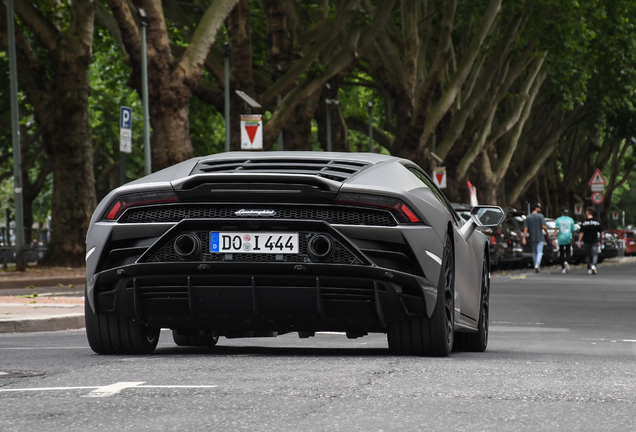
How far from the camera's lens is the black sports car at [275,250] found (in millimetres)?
6332

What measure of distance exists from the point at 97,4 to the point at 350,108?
25.2m

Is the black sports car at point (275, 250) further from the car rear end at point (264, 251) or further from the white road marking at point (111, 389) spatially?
the white road marking at point (111, 389)

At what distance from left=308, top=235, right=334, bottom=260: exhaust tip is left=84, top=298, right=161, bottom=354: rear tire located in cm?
139

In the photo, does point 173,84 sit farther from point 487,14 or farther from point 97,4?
point 487,14

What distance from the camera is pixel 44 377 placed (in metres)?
6.08

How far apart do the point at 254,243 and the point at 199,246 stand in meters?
0.31

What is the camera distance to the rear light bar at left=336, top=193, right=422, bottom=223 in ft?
20.8

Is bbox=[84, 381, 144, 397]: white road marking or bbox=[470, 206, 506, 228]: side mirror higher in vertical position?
bbox=[470, 206, 506, 228]: side mirror

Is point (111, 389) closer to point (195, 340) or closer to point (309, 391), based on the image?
point (309, 391)

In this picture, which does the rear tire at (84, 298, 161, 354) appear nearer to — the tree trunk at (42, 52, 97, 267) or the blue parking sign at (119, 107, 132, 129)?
the blue parking sign at (119, 107, 132, 129)

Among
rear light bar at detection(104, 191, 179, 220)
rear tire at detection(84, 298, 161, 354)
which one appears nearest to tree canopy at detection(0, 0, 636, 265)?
rear tire at detection(84, 298, 161, 354)

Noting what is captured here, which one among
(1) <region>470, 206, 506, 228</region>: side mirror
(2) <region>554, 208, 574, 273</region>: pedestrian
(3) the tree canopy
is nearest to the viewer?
(1) <region>470, 206, 506, 228</region>: side mirror

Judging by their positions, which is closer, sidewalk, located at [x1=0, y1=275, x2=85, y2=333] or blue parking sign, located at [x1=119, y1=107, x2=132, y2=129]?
sidewalk, located at [x1=0, y1=275, x2=85, y2=333]

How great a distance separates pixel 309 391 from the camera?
17.5ft
